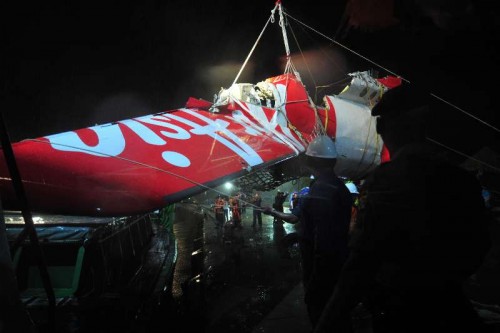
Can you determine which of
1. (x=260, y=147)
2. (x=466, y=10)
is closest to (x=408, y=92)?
(x=466, y=10)

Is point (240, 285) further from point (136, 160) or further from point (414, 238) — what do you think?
point (414, 238)

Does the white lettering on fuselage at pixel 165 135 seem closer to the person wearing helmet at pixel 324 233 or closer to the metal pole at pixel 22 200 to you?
the person wearing helmet at pixel 324 233

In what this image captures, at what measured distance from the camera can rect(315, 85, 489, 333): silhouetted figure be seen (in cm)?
122

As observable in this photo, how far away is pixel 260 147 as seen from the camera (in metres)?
4.18

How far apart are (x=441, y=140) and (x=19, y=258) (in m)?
8.07

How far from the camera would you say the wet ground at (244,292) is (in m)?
4.24

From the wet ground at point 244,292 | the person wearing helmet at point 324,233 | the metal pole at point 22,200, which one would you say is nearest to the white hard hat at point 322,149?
the person wearing helmet at point 324,233

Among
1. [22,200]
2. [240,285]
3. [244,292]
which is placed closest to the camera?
[22,200]

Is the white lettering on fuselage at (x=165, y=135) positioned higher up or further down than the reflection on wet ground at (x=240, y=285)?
higher up

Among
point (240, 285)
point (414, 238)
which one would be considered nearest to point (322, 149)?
point (414, 238)

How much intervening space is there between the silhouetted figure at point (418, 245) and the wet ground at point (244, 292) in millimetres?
1121

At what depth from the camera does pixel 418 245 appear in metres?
1.22

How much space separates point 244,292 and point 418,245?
491 centimetres

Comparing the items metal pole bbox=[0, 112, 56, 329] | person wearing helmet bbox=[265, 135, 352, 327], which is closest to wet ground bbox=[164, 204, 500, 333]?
person wearing helmet bbox=[265, 135, 352, 327]
